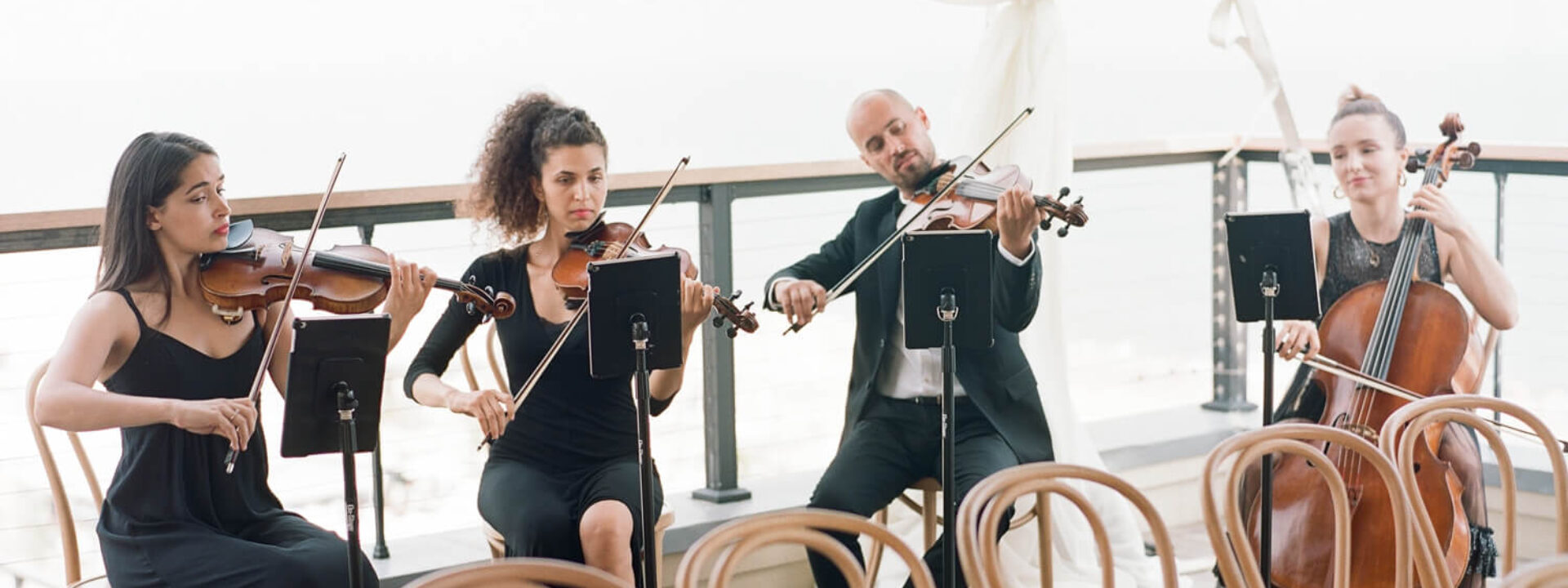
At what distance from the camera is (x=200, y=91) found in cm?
1077

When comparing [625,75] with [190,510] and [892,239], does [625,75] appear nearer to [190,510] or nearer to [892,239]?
[892,239]

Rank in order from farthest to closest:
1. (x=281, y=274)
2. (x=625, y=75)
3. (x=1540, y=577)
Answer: (x=625, y=75) → (x=281, y=274) → (x=1540, y=577)

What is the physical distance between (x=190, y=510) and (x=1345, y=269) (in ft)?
6.30

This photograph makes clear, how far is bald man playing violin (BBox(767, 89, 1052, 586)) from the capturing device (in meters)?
2.45

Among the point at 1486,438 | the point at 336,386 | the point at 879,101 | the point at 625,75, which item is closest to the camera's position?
the point at 336,386

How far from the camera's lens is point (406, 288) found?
2090 millimetres

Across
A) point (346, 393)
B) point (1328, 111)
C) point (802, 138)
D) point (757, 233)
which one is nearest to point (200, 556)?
point (346, 393)

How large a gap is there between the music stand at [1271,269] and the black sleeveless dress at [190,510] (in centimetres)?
129

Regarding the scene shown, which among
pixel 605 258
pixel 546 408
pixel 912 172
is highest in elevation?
pixel 912 172

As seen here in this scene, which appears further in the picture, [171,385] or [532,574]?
[171,385]

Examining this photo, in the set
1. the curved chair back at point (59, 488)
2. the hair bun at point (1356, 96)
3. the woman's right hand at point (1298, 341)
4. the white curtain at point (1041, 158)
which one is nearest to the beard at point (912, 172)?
the white curtain at point (1041, 158)

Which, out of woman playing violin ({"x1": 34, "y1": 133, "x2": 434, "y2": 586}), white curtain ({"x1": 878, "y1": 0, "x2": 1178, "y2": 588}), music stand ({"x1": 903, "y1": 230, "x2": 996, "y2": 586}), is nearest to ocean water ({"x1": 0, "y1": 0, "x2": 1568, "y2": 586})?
white curtain ({"x1": 878, "y1": 0, "x2": 1178, "y2": 588})

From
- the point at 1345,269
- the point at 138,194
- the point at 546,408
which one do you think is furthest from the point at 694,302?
the point at 1345,269

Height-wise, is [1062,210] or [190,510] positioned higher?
[1062,210]
